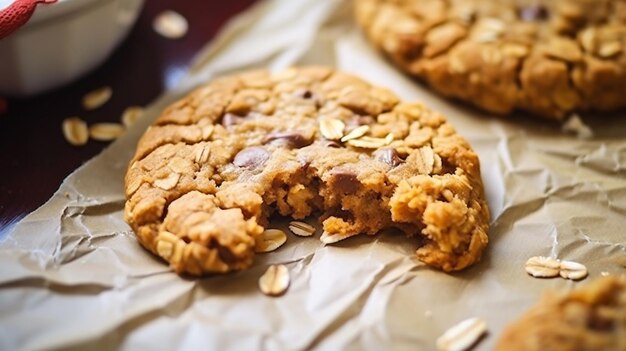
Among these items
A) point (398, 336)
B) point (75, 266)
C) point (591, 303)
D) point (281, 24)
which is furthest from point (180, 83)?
point (591, 303)

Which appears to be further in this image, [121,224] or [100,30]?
[100,30]

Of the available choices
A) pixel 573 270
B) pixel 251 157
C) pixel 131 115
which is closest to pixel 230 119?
pixel 251 157

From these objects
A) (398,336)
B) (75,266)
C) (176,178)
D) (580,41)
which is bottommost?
(398,336)

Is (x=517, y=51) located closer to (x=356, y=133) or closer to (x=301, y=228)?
(x=356, y=133)

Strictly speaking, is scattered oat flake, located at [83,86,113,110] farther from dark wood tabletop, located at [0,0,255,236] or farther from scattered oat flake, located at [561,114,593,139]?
scattered oat flake, located at [561,114,593,139]

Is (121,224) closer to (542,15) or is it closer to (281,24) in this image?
(281,24)

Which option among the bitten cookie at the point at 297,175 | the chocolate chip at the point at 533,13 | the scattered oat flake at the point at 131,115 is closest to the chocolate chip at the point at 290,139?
the bitten cookie at the point at 297,175

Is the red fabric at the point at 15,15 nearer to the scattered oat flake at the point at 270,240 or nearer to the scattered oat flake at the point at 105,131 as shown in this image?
the scattered oat flake at the point at 105,131
